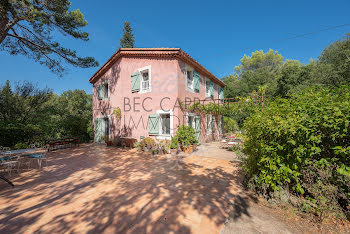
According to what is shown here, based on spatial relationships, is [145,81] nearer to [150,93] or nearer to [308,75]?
[150,93]

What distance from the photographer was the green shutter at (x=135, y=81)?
9.35m

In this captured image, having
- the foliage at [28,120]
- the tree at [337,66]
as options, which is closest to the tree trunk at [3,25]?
the foliage at [28,120]

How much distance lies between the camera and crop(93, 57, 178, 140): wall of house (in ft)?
27.7

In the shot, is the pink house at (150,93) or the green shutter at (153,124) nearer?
the pink house at (150,93)

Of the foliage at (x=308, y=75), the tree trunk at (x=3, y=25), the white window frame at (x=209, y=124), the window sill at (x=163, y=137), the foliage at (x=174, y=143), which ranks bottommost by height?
the foliage at (x=174, y=143)

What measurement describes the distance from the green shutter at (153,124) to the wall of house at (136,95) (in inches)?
12.6

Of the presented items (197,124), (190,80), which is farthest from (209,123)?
(190,80)

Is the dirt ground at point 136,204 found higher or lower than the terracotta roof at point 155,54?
lower

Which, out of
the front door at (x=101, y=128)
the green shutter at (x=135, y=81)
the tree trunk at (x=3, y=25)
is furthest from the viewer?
the front door at (x=101, y=128)

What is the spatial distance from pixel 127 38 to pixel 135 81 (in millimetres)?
22361

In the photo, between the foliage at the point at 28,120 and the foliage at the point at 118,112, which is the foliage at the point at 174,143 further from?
the foliage at the point at 28,120

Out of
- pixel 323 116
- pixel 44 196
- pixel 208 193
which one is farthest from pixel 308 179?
pixel 44 196

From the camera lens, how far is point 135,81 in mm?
9484

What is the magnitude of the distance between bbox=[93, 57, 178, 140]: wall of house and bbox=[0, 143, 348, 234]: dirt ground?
15.0 ft
